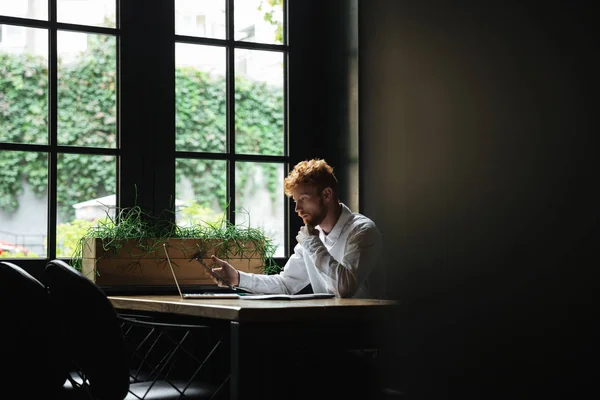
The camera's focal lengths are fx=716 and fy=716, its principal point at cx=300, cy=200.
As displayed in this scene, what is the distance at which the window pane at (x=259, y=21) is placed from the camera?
12.6ft

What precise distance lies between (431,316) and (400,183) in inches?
4.9

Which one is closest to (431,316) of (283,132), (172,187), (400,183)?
(400,183)

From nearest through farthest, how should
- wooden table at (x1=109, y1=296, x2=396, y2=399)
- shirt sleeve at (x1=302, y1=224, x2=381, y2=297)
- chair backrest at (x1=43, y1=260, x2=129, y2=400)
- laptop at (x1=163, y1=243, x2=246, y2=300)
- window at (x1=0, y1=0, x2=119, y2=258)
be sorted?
1. chair backrest at (x1=43, y1=260, x2=129, y2=400)
2. wooden table at (x1=109, y1=296, x2=396, y2=399)
3. laptop at (x1=163, y1=243, x2=246, y2=300)
4. shirt sleeve at (x1=302, y1=224, x2=381, y2=297)
5. window at (x1=0, y1=0, x2=119, y2=258)

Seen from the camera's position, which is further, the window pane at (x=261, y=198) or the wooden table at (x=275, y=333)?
the window pane at (x=261, y=198)

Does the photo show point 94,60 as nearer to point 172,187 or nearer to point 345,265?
point 172,187

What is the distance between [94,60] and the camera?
353cm

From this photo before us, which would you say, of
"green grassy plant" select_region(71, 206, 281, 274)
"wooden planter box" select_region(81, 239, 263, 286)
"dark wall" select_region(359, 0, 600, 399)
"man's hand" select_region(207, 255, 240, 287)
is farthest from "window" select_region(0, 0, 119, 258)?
"dark wall" select_region(359, 0, 600, 399)

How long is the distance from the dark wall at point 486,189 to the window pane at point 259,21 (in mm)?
3263

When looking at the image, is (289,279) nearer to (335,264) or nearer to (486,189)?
(335,264)

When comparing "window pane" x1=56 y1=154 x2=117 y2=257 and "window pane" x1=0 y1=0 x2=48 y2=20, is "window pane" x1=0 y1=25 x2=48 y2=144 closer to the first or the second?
"window pane" x1=0 y1=0 x2=48 y2=20

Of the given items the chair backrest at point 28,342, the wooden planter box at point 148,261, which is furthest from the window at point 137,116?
the chair backrest at point 28,342

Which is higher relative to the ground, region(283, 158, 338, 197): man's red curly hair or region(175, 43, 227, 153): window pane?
region(175, 43, 227, 153): window pane

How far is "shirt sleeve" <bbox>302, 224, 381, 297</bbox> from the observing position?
291 cm

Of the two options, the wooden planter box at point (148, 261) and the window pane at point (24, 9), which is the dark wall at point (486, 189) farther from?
the window pane at point (24, 9)
